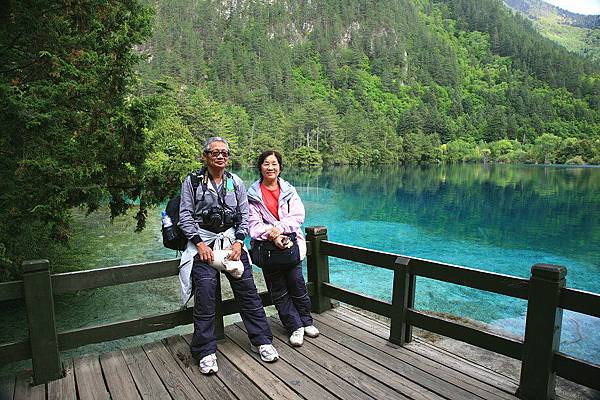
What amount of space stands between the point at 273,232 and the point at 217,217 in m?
0.52

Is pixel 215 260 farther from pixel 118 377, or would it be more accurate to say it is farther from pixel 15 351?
pixel 15 351

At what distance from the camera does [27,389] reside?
2984 millimetres

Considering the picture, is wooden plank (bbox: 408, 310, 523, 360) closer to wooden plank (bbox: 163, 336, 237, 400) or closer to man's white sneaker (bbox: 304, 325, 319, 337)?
man's white sneaker (bbox: 304, 325, 319, 337)

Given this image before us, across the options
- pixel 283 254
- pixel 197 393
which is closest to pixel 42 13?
pixel 283 254

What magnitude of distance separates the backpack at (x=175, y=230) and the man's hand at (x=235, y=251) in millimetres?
409

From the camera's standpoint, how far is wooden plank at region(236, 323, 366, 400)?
2920 mm

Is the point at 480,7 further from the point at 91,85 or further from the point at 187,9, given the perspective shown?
the point at 91,85

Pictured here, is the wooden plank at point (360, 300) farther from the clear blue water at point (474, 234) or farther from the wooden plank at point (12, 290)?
the clear blue water at point (474, 234)

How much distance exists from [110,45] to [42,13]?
0.78 m

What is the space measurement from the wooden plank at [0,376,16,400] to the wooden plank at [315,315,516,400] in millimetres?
2474

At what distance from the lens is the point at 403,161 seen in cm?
8919

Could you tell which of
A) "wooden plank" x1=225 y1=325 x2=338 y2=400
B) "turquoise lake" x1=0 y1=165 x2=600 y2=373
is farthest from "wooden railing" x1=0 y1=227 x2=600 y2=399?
"turquoise lake" x1=0 y1=165 x2=600 y2=373

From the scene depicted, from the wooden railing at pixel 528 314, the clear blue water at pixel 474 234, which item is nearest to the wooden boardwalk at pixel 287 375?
the wooden railing at pixel 528 314

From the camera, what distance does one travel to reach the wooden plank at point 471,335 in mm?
3020
